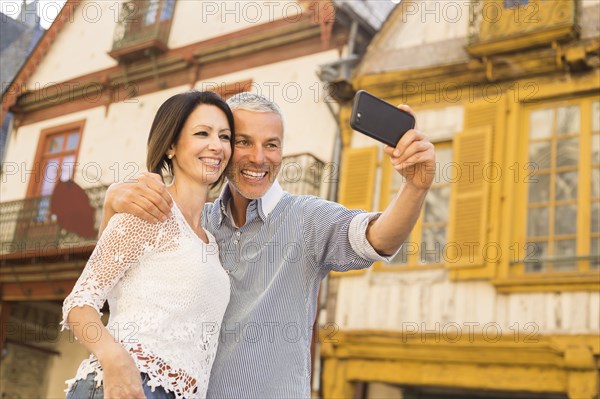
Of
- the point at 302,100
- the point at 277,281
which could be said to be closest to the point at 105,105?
the point at 302,100

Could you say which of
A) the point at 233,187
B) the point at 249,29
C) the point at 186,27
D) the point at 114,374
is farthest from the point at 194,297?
the point at 186,27

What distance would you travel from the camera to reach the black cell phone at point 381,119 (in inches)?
94.3

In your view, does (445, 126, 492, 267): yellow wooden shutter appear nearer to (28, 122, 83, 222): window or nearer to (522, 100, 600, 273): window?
(522, 100, 600, 273): window

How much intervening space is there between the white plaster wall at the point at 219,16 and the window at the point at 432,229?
13.5 ft

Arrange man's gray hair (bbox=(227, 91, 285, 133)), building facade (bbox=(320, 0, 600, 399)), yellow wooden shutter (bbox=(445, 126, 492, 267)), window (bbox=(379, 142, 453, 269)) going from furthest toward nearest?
1. window (bbox=(379, 142, 453, 269))
2. yellow wooden shutter (bbox=(445, 126, 492, 267))
3. building facade (bbox=(320, 0, 600, 399))
4. man's gray hair (bbox=(227, 91, 285, 133))

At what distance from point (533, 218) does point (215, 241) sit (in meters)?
7.55

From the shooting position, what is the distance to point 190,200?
8.95 ft

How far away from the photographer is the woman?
7.61 ft

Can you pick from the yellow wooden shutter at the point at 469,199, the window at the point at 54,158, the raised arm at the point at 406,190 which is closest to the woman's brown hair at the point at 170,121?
the raised arm at the point at 406,190

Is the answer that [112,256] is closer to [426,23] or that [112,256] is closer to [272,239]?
[272,239]

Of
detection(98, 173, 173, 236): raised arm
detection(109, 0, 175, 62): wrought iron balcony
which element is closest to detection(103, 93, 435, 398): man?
detection(98, 173, 173, 236): raised arm

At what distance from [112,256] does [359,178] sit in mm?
8932

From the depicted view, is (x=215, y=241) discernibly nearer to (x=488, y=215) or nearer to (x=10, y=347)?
(x=488, y=215)

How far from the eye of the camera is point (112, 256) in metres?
2.46
